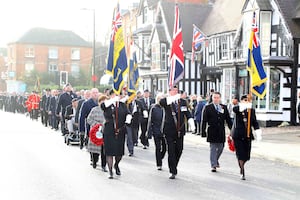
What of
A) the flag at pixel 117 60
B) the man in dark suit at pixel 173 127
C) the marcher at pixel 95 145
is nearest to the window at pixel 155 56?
the flag at pixel 117 60

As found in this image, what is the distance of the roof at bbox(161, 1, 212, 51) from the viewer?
37844 millimetres

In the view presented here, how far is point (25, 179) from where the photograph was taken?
32.2 ft

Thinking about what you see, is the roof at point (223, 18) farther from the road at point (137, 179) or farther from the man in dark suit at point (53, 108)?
Result: the road at point (137, 179)

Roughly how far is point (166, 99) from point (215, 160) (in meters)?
1.98

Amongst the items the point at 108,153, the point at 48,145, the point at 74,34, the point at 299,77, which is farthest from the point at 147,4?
the point at 74,34

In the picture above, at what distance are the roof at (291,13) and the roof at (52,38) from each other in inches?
2315

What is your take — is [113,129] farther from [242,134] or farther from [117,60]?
[242,134]

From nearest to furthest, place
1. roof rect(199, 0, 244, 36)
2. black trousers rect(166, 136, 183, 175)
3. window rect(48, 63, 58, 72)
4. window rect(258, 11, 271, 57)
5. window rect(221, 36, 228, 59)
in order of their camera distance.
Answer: black trousers rect(166, 136, 183, 175) < window rect(258, 11, 271, 57) < window rect(221, 36, 228, 59) < roof rect(199, 0, 244, 36) < window rect(48, 63, 58, 72)

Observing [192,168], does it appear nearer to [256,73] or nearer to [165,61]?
[256,73]

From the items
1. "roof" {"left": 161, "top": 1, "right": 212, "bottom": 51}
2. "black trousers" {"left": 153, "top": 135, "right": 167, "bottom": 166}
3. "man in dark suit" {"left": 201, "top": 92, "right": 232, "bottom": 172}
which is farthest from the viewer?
"roof" {"left": 161, "top": 1, "right": 212, "bottom": 51}

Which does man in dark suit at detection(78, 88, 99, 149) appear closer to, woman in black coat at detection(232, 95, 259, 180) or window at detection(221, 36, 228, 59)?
woman in black coat at detection(232, 95, 259, 180)

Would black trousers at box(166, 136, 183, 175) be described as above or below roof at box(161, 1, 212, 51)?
below

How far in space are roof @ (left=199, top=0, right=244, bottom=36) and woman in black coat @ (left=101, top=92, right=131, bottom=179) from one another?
21.7 metres

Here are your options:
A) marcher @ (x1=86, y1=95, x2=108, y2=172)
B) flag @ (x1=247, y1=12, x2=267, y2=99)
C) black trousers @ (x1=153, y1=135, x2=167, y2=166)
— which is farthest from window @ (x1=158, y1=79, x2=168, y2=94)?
marcher @ (x1=86, y1=95, x2=108, y2=172)
